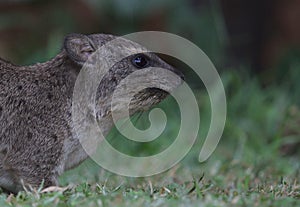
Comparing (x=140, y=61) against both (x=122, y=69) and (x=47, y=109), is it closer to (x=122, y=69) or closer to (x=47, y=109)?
(x=122, y=69)

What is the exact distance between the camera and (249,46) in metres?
13.4

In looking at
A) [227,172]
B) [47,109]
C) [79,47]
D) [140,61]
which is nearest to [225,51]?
[227,172]

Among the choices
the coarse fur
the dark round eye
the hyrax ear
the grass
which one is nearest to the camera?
the grass

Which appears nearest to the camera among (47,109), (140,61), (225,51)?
(47,109)

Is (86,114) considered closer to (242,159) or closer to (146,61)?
(146,61)

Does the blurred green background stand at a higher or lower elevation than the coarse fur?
higher

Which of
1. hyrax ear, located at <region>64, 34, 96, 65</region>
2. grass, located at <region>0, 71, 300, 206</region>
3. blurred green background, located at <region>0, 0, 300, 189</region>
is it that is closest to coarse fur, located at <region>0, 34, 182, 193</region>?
hyrax ear, located at <region>64, 34, 96, 65</region>

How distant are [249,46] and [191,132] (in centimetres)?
407

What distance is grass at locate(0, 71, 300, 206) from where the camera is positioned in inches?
216

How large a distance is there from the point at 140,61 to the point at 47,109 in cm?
93

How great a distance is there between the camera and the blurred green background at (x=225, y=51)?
9.07m

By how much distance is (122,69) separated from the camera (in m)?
6.79

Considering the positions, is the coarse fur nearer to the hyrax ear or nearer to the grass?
the hyrax ear

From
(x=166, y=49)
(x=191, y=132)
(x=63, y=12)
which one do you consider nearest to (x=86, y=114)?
(x=191, y=132)
